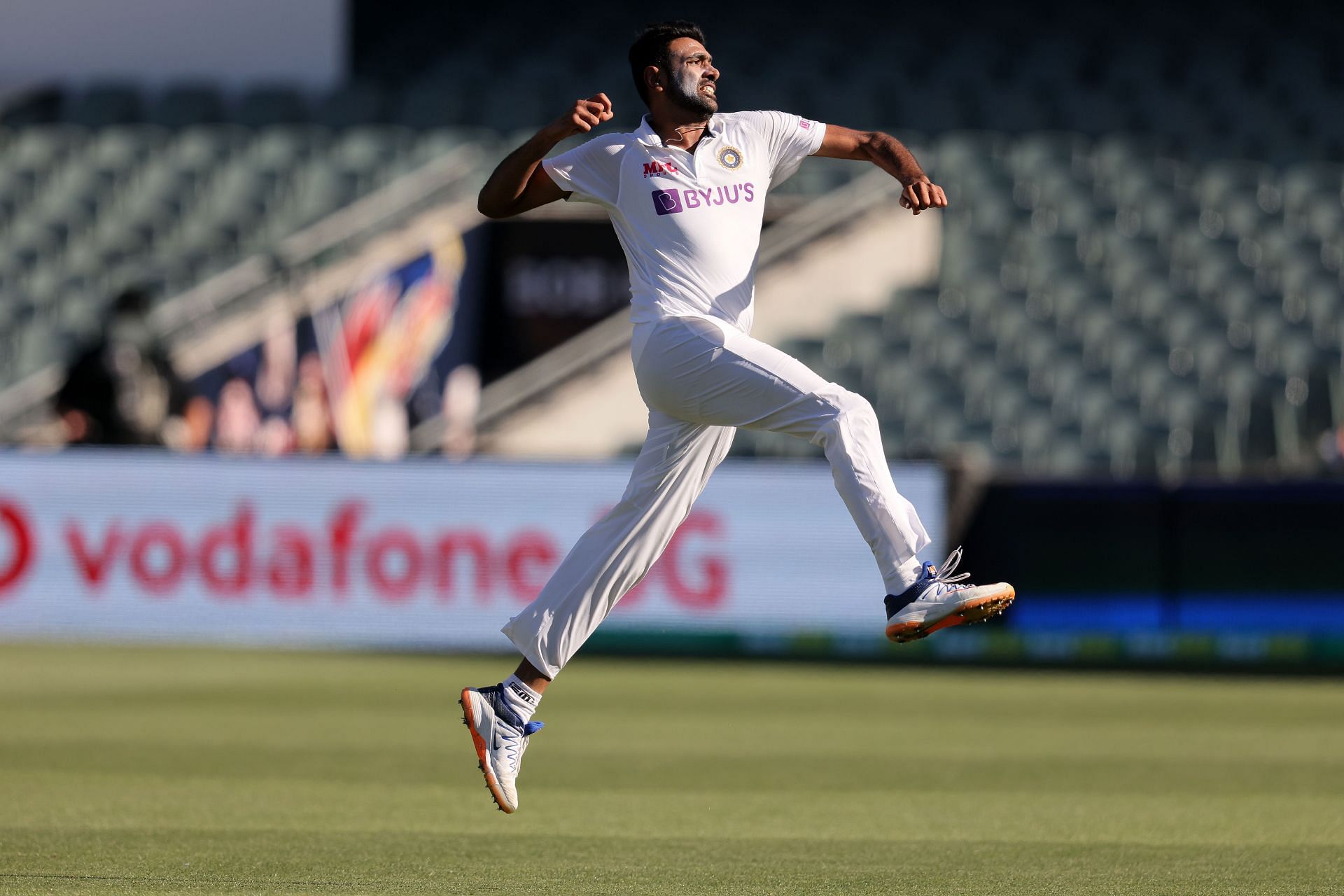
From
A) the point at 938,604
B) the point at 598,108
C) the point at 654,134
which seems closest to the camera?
the point at 938,604

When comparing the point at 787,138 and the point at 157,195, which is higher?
the point at 157,195

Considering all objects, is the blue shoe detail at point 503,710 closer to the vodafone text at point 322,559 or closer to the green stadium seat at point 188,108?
the vodafone text at point 322,559

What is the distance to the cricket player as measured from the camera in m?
5.17

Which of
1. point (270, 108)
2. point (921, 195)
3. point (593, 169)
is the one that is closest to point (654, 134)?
point (593, 169)

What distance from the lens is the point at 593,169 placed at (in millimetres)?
5539

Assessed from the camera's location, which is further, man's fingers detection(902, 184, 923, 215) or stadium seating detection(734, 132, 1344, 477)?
stadium seating detection(734, 132, 1344, 477)

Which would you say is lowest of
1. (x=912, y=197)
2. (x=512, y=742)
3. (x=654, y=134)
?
(x=512, y=742)

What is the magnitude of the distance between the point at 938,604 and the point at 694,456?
977mm

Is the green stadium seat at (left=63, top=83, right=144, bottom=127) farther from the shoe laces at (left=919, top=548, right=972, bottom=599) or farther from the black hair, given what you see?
the shoe laces at (left=919, top=548, right=972, bottom=599)

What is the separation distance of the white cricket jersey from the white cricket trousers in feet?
A: 0.34

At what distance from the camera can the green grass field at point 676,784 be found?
5.29 meters

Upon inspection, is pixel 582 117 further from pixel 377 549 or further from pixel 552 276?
pixel 552 276

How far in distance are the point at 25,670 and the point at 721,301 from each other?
26.7 ft

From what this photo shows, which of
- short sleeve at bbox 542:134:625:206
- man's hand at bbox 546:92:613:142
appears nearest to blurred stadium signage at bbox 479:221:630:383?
short sleeve at bbox 542:134:625:206
